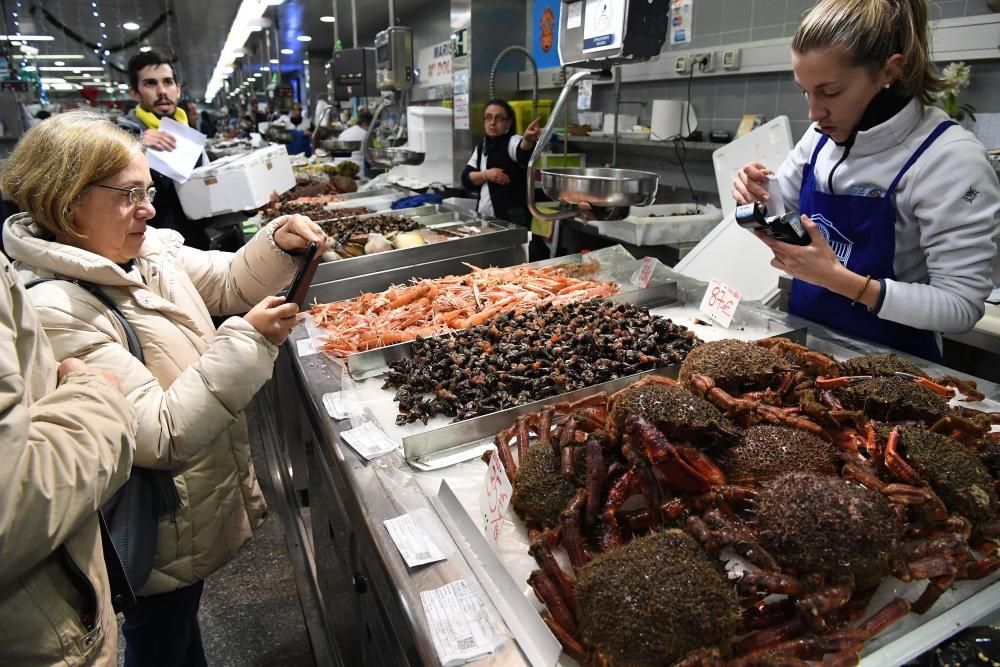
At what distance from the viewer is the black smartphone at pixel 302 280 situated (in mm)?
1614

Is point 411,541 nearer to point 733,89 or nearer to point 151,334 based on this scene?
point 151,334

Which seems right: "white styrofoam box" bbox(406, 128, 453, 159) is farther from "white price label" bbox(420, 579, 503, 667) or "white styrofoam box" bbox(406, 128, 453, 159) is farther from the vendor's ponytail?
"white price label" bbox(420, 579, 503, 667)

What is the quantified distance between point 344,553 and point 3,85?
392 inches

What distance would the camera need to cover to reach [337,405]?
1761mm

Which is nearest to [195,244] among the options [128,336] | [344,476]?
[128,336]

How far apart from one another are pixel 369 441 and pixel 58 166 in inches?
38.5

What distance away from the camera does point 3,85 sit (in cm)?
829

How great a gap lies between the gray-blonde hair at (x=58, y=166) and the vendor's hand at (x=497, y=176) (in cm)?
336

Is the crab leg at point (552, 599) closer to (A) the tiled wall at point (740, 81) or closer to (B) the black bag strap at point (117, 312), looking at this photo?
(B) the black bag strap at point (117, 312)

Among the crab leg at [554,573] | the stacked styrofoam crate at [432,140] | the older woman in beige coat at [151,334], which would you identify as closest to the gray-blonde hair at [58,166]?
the older woman in beige coat at [151,334]

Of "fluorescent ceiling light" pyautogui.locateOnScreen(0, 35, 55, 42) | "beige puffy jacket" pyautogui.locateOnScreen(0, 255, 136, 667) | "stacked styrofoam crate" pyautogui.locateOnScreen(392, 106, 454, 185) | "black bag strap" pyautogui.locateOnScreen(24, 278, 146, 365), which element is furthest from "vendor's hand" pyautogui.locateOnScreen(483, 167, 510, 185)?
"fluorescent ceiling light" pyautogui.locateOnScreen(0, 35, 55, 42)

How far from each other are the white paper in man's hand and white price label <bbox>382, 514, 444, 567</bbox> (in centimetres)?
303

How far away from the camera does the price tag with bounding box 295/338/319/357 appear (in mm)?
2217

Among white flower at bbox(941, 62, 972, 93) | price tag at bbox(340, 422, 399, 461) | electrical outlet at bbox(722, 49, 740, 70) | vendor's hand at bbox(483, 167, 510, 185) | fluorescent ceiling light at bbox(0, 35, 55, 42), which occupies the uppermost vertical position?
fluorescent ceiling light at bbox(0, 35, 55, 42)
